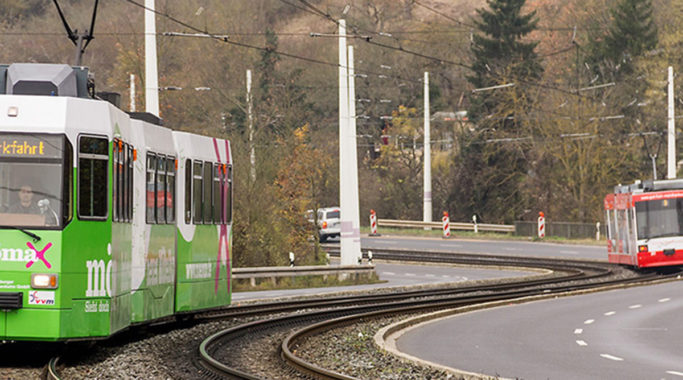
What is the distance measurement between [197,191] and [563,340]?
6360mm

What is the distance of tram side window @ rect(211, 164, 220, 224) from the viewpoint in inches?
862

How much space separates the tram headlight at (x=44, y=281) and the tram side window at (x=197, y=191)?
6.20 m

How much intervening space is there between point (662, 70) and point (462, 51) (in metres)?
20.4

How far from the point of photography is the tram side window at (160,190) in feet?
61.5

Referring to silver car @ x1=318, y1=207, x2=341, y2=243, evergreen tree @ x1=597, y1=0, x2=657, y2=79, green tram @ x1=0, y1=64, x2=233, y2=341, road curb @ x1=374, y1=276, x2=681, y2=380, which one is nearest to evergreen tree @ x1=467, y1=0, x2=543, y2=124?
evergreen tree @ x1=597, y1=0, x2=657, y2=79

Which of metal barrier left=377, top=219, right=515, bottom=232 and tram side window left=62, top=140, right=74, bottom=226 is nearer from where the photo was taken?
tram side window left=62, top=140, right=74, bottom=226

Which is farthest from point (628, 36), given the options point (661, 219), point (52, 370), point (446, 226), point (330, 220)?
point (52, 370)

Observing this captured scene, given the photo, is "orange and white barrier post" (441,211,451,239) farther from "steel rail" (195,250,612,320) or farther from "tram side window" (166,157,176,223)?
"tram side window" (166,157,176,223)

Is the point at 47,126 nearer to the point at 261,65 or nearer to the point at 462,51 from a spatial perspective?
the point at 261,65

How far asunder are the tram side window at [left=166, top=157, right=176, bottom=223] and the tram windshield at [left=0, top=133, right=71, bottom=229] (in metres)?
4.38

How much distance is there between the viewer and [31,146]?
14992 mm

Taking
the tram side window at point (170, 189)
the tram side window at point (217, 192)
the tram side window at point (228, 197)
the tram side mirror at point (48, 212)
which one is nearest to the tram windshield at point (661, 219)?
the tram side window at point (228, 197)

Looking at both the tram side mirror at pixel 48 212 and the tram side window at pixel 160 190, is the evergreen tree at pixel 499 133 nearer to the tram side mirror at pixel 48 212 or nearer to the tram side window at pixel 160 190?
the tram side window at pixel 160 190

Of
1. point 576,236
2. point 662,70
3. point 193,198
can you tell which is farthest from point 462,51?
point 193,198
